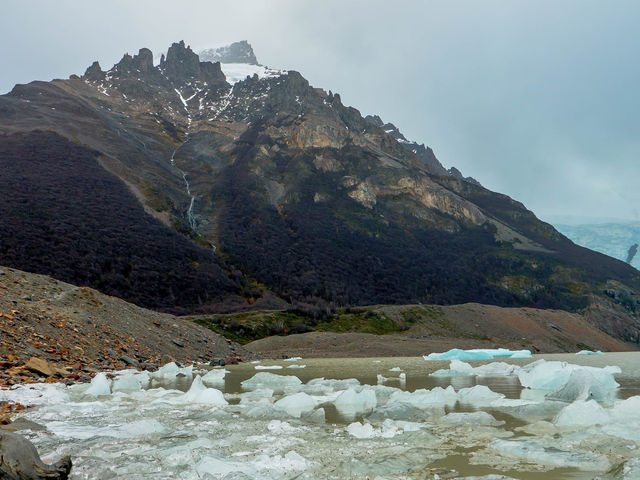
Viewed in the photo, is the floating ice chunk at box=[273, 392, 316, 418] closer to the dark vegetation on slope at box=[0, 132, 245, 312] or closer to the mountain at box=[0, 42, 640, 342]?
the dark vegetation on slope at box=[0, 132, 245, 312]

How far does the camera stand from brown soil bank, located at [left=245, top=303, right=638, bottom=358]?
42.9 m

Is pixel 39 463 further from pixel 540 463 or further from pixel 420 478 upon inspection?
pixel 540 463

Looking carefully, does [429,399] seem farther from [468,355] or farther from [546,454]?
[468,355]

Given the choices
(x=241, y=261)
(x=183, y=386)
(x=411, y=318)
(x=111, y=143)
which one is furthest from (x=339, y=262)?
(x=183, y=386)

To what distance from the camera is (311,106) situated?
536 feet

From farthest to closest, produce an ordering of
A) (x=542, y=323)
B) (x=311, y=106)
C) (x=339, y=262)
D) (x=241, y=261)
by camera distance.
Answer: (x=311, y=106) < (x=339, y=262) < (x=241, y=261) < (x=542, y=323)

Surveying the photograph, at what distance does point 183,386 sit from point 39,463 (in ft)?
36.9

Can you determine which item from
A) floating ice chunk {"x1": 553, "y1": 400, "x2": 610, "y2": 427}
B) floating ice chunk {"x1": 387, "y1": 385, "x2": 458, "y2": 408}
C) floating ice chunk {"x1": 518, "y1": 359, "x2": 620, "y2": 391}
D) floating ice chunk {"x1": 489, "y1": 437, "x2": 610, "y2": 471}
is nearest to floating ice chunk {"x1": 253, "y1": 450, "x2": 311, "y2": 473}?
floating ice chunk {"x1": 489, "y1": 437, "x2": 610, "y2": 471}

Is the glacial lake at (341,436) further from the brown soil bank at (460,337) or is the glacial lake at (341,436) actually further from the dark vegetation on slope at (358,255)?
the dark vegetation on slope at (358,255)

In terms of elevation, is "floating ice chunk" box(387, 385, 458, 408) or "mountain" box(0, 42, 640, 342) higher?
"mountain" box(0, 42, 640, 342)

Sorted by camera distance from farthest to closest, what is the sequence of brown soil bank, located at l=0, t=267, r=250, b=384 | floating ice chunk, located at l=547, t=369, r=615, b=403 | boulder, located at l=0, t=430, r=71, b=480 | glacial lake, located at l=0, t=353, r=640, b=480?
1. brown soil bank, located at l=0, t=267, r=250, b=384
2. floating ice chunk, located at l=547, t=369, r=615, b=403
3. glacial lake, located at l=0, t=353, r=640, b=480
4. boulder, located at l=0, t=430, r=71, b=480

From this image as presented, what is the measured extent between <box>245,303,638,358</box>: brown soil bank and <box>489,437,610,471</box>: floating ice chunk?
33595 mm

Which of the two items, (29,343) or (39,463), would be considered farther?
(29,343)

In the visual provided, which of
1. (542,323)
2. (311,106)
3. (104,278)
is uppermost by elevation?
(311,106)
